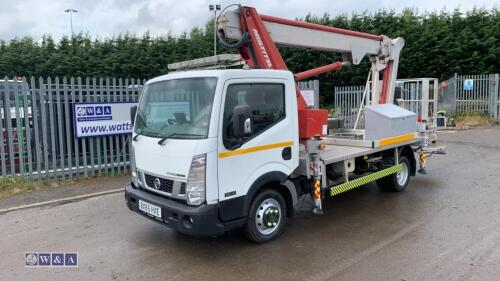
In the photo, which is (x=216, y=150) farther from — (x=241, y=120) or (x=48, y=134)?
(x=48, y=134)

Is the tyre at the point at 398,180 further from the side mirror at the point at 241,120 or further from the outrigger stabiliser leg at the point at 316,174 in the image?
the side mirror at the point at 241,120

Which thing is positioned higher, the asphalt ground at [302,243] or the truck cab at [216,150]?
the truck cab at [216,150]

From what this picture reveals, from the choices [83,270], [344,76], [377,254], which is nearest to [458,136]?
[344,76]

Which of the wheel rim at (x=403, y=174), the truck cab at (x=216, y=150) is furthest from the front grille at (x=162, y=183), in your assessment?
the wheel rim at (x=403, y=174)

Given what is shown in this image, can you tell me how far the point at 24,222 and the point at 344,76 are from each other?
21.0 meters

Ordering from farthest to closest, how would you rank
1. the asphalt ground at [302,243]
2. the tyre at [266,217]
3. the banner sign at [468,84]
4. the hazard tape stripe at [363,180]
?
the banner sign at [468,84], the hazard tape stripe at [363,180], the tyre at [266,217], the asphalt ground at [302,243]

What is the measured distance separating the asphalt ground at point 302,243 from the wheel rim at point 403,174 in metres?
0.31

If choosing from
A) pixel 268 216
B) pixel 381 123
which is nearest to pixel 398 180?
pixel 381 123

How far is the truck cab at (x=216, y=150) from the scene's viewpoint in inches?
166

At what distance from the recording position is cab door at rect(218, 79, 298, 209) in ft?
14.2

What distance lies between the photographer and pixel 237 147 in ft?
14.4

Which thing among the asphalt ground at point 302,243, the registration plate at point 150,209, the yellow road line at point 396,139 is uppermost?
the yellow road line at point 396,139

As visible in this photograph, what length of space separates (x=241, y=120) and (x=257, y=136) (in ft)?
1.47

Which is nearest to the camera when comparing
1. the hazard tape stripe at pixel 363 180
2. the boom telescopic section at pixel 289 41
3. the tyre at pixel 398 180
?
the boom telescopic section at pixel 289 41
